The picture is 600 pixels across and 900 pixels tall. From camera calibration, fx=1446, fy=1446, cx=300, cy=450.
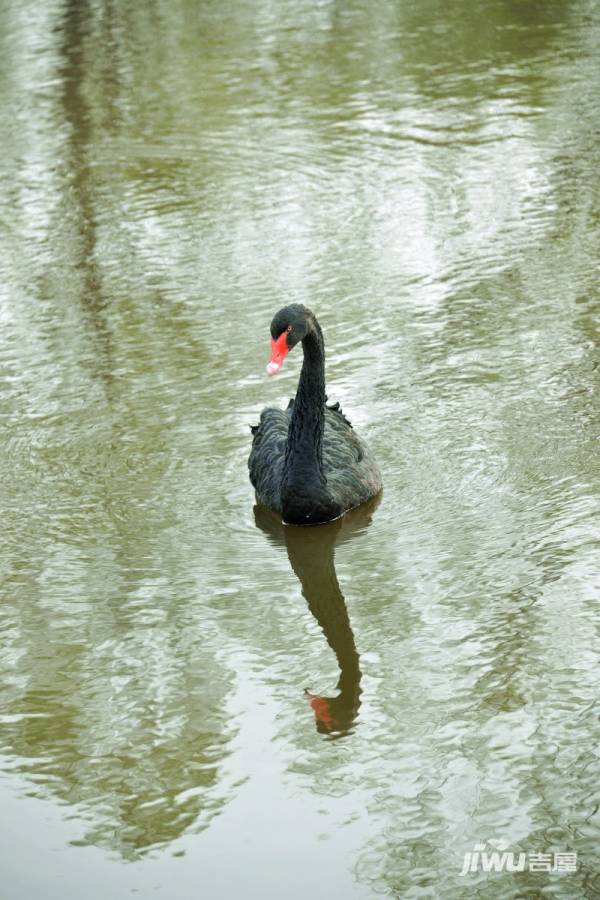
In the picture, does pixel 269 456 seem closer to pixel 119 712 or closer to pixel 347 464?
pixel 347 464

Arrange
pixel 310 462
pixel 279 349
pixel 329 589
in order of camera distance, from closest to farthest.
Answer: pixel 329 589
pixel 279 349
pixel 310 462

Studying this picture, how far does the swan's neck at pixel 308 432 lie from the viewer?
5.82m

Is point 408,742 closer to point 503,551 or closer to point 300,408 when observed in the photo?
point 503,551

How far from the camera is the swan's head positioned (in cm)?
559

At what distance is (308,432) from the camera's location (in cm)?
583

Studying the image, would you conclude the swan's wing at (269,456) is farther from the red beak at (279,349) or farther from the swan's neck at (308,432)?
the red beak at (279,349)

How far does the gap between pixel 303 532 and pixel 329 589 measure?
1.86ft

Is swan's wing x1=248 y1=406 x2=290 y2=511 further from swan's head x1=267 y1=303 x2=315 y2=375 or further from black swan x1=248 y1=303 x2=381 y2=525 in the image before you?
swan's head x1=267 y1=303 x2=315 y2=375

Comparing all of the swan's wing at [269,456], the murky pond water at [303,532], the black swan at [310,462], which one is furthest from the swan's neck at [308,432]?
the murky pond water at [303,532]

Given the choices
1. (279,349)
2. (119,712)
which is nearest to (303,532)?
(279,349)

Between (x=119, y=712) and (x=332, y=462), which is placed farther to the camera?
(x=332, y=462)

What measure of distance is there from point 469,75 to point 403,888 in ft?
33.1

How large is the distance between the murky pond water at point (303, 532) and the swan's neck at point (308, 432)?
0.24 m

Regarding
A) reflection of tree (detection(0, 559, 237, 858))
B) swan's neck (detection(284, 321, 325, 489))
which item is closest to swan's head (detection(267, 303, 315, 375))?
swan's neck (detection(284, 321, 325, 489))
